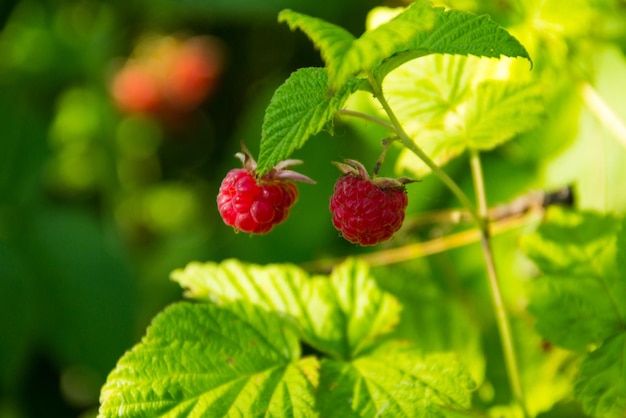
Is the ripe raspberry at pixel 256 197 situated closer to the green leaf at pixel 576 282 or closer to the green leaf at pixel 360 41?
the green leaf at pixel 360 41

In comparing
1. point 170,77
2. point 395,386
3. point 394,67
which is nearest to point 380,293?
point 395,386

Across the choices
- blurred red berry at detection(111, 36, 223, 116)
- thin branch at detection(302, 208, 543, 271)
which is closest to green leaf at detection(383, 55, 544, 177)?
thin branch at detection(302, 208, 543, 271)

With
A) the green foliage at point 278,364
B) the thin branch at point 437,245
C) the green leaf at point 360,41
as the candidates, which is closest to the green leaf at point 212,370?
the green foliage at point 278,364

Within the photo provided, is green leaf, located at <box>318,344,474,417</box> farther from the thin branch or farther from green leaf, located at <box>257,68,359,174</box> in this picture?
the thin branch

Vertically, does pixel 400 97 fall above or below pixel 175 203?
above

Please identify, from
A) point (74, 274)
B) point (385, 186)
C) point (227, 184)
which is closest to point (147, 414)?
point (227, 184)

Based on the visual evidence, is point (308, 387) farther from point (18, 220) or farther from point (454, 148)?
point (18, 220)
